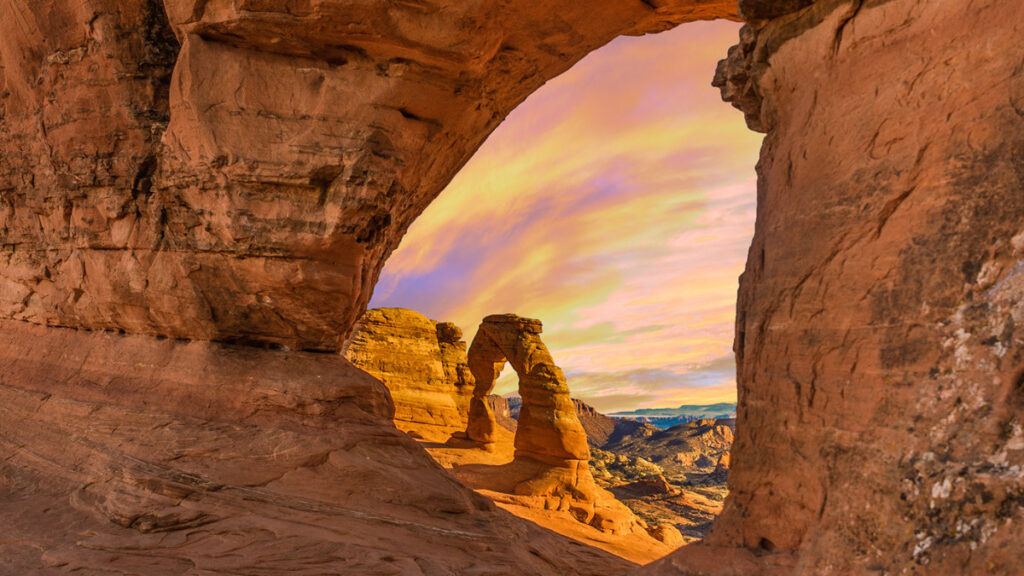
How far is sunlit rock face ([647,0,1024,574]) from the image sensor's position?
2783 millimetres

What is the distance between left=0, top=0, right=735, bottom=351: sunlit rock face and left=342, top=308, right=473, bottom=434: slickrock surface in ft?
54.7

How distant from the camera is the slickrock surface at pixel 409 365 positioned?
24.3 meters

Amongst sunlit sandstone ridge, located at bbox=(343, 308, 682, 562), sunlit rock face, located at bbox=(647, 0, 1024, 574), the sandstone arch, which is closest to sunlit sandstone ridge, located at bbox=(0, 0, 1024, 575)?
sunlit rock face, located at bbox=(647, 0, 1024, 574)

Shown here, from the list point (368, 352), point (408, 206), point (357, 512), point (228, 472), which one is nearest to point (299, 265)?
point (408, 206)

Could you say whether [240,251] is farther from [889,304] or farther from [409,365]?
[409,365]

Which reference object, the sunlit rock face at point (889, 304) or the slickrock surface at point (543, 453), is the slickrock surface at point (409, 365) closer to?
the slickrock surface at point (543, 453)

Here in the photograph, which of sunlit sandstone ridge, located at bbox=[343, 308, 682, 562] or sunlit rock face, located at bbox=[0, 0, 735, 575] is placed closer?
sunlit rock face, located at bbox=[0, 0, 735, 575]

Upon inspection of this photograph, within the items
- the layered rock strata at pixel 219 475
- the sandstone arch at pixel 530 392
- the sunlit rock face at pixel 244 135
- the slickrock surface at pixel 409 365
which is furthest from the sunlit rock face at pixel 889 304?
the slickrock surface at pixel 409 365

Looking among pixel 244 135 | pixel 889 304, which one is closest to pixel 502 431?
pixel 244 135

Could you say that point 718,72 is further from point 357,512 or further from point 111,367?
point 111,367

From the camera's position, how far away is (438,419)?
25125mm

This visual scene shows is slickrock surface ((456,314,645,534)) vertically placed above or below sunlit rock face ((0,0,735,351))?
below

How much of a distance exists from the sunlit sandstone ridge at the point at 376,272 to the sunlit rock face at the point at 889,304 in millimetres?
14

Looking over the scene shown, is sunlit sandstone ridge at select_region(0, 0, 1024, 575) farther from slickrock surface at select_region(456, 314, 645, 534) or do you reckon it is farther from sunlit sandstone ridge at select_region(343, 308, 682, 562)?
slickrock surface at select_region(456, 314, 645, 534)
